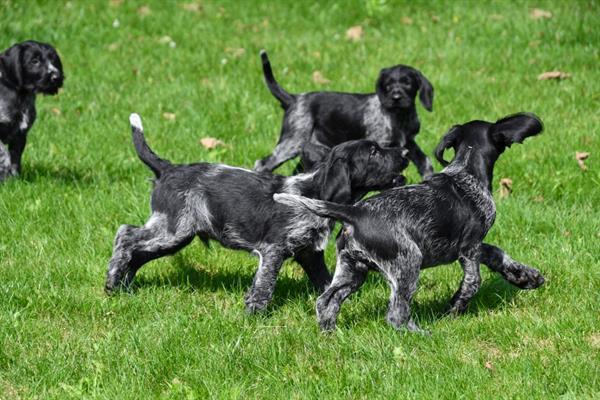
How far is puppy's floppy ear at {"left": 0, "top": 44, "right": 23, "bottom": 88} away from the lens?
28.3 feet

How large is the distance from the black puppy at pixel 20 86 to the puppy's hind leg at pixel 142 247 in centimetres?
250

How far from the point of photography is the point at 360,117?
355 inches

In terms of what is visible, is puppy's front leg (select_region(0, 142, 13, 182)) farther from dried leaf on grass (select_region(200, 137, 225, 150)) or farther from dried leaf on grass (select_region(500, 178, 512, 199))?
dried leaf on grass (select_region(500, 178, 512, 199))

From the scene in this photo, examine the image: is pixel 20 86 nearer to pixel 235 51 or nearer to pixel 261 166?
pixel 261 166

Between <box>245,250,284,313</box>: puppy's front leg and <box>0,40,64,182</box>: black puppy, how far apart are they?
333 cm

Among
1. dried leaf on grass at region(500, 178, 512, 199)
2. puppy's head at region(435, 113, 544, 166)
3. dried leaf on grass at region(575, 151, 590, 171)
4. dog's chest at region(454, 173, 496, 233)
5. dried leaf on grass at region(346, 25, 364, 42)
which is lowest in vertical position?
dried leaf on grass at region(500, 178, 512, 199)

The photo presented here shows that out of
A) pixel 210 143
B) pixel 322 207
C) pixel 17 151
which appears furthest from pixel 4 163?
pixel 322 207

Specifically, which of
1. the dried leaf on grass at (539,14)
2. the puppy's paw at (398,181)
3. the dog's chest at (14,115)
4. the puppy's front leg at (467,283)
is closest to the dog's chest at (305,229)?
the puppy's paw at (398,181)

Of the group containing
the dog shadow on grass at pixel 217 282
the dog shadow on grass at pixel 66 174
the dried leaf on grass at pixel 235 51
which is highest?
the dried leaf on grass at pixel 235 51

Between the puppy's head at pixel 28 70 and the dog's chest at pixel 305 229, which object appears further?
the puppy's head at pixel 28 70

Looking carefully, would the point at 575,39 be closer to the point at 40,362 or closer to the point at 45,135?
the point at 45,135

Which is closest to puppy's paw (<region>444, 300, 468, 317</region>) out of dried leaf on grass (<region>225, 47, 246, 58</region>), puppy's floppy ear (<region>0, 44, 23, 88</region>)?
puppy's floppy ear (<region>0, 44, 23, 88</region>)

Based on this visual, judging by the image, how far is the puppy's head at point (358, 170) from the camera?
6000 mm

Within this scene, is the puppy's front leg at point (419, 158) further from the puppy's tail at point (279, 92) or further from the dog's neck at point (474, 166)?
the dog's neck at point (474, 166)
